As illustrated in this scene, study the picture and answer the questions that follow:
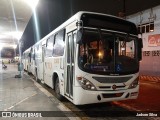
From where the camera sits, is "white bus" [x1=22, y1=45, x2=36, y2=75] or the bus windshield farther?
"white bus" [x1=22, y1=45, x2=36, y2=75]

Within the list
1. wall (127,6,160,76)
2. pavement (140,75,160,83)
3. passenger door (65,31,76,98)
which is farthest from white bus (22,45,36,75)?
passenger door (65,31,76,98)

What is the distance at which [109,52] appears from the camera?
6.84 metres

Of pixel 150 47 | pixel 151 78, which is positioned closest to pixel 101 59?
pixel 151 78

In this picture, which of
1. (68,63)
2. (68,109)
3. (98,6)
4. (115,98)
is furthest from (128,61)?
(98,6)

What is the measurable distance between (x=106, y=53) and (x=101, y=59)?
271 millimetres

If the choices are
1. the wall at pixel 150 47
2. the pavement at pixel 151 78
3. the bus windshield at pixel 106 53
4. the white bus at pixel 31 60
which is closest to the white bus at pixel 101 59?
the bus windshield at pixel 106 53

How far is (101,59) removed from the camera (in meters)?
6.70

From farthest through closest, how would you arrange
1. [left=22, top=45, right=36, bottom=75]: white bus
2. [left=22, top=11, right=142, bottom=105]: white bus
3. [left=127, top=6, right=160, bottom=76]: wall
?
[left=22, top=45, right=36, bottom=75]: white bus
[left=127, top=6, right=160, bottom=76]: wall
[left=22, top=11, right=142, bottom=105]: white bus

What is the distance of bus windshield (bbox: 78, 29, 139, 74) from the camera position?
258 inches

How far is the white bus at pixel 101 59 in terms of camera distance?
6484 mm

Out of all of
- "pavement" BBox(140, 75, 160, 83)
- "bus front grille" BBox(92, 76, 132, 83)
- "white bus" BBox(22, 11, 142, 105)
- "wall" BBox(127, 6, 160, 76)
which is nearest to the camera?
"white bus" BBox(22, 11, 142, 105)

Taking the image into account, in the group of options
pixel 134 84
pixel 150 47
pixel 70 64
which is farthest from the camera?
pixel 150 47

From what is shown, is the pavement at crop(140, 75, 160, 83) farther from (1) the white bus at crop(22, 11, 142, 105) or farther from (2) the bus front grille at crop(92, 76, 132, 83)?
(2) the bus front grille at crop(92, 76, 132, 83)

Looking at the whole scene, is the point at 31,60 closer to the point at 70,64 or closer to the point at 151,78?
the point at 151,78
